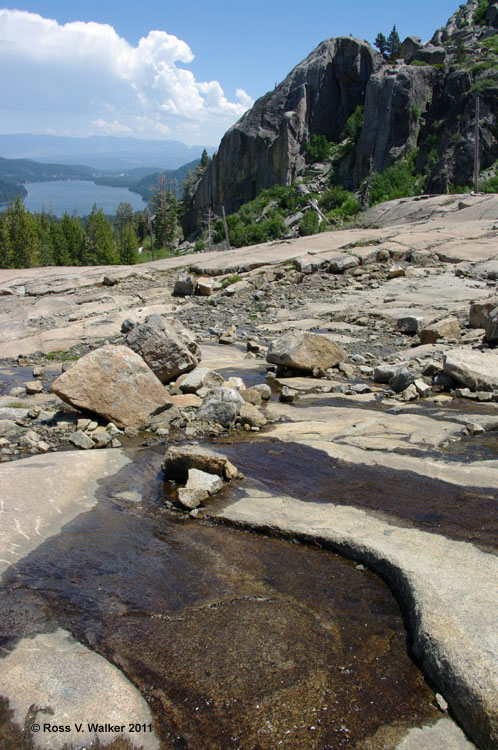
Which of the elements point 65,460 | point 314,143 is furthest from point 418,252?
point 314,143

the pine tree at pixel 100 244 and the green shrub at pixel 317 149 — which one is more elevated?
the green shrub at pixel 317 149

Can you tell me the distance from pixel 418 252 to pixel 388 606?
790 inches

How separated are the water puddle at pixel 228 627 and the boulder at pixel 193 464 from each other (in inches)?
33.4

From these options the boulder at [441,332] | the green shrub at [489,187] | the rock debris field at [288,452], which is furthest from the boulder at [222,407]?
the green shrub at [489,187]

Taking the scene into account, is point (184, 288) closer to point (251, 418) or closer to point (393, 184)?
point (251, 418)

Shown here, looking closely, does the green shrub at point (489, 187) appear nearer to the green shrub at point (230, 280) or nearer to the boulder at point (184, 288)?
the green shrub at point (230, 280)

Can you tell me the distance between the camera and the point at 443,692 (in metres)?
3.14

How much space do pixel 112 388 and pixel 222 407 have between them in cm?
177

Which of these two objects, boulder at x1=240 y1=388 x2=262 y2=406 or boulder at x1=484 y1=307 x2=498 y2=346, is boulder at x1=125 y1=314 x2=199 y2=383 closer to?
boulder at x1=240 y1=388 x2=262 y2=406

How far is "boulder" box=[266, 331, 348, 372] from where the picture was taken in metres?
10.7

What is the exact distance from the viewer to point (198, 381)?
946cm

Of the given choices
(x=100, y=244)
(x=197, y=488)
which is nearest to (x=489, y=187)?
(x=197, y=488)

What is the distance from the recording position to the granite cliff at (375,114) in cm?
5581

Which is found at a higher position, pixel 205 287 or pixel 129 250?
pixel 205 287
